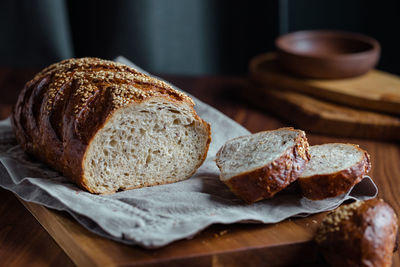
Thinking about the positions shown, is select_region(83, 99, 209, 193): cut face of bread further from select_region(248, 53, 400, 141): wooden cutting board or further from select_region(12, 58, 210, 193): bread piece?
select_region(248, 53, 400, 141): wooden cutting board

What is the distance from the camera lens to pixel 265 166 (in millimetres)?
2436

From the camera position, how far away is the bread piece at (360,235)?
2.07 metres

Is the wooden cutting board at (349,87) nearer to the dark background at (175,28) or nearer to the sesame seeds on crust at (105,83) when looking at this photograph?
the dark background at (175,28)

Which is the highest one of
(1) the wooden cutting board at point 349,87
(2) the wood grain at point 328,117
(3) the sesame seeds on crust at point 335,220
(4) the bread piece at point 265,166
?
(4) the bread piece at point 265,166

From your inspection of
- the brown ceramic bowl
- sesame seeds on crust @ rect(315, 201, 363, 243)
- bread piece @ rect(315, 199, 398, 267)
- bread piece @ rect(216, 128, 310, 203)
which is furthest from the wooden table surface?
bread piece @ rect(216, 128, 310, 203)

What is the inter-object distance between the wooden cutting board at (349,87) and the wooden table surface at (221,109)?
24 centimetres

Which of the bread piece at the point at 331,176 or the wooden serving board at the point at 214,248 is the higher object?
the bread piece at the point at 331,176

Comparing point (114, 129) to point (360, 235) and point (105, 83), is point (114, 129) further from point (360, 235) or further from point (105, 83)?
point (360, 235)

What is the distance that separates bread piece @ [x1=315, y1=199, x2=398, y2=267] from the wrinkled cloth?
0.25m

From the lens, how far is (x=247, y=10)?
534 cm

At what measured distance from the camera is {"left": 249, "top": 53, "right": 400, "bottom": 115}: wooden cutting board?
380cm

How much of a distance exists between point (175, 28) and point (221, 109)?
1.59 meters

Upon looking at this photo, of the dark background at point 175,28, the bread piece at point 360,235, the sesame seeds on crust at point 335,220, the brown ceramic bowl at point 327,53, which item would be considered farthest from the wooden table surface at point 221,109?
the dark background at point 175,28

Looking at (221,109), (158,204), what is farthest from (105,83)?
(221,109)
